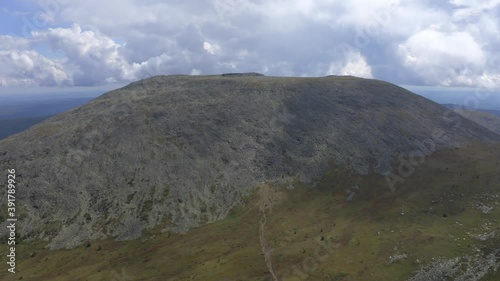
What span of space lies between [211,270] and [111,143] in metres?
61.3

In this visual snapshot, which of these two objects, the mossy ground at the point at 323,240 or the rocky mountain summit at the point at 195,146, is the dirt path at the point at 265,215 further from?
the rocky mountain summit at the point at 195,146

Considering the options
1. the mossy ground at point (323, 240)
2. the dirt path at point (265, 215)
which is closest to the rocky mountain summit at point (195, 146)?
the dirt path at point (265, 215)

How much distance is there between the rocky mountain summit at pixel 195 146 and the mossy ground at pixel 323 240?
234 inches

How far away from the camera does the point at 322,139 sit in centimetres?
11850

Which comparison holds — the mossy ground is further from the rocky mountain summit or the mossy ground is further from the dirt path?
the rocky mountain summit

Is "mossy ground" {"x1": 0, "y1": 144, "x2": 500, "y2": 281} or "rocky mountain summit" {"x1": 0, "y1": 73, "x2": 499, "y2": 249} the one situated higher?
"rocky mountain summit" {"x1": 0, "y1": 73, "x2": 499, "y2": 249}

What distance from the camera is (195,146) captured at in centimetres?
11244

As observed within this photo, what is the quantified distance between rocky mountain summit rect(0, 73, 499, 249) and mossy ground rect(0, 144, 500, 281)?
19.5ft

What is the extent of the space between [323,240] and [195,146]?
52.0 m

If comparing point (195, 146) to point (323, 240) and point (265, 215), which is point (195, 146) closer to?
point (265, 215)

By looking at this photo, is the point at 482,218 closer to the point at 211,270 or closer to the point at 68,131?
the point at 211,270

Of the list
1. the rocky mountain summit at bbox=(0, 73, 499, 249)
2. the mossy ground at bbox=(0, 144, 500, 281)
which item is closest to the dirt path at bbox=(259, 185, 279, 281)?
the mossy ground at bbox=(0, 144, 500, 281)

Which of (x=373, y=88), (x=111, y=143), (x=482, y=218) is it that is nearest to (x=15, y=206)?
(x=111, y=143)

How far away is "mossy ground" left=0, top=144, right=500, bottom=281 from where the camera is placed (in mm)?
65438
